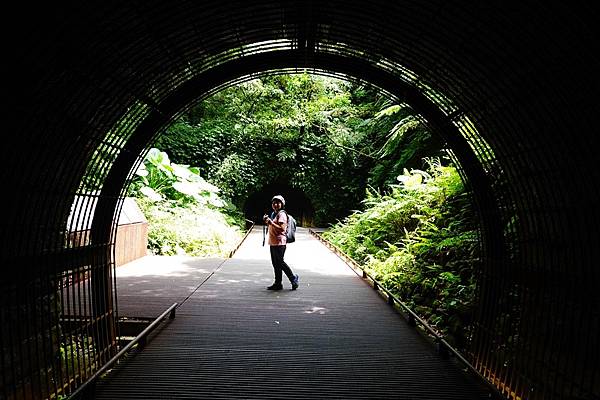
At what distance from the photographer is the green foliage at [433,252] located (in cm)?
658

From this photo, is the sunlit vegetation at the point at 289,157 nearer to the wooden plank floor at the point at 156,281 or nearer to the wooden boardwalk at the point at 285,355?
the wooden plank floor at the point at 156,281

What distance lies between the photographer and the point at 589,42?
8.64 feet

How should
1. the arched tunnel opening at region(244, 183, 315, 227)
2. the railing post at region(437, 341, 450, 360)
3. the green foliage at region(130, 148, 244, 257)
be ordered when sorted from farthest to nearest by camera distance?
1. the arched tunnel opening at region(244, 183, 315, 227)
2. the green foliage at region(130, 148, 244, 257)
3. the railing post at region(437, 341, 450, 360)

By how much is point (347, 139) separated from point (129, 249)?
40.7 ft

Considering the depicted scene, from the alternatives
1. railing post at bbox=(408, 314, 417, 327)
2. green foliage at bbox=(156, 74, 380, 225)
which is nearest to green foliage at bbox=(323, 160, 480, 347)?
railing post at bbox=(408, 314, 417, 327)

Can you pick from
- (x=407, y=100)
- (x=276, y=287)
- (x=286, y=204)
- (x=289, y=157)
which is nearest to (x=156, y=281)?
(x=276, y=287)

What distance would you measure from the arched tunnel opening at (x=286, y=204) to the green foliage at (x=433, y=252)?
13057 mm

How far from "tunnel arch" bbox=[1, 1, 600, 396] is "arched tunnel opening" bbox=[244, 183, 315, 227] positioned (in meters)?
20.4

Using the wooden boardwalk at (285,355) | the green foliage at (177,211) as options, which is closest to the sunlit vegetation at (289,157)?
the green foliage at (177,211)

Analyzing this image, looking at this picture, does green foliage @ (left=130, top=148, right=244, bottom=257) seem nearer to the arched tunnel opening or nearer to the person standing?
the person standing

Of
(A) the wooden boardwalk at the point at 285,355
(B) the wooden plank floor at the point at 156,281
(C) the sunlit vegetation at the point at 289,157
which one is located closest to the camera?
(A) the wooden boardwalk at the point at 285,355

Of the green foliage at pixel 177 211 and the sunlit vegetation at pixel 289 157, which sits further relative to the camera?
the sunlit vegetation at pixel 289 157

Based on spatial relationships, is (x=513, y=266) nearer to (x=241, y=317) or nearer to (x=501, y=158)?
(x=501, y=158)

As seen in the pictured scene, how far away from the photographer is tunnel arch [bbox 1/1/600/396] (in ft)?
10.0
